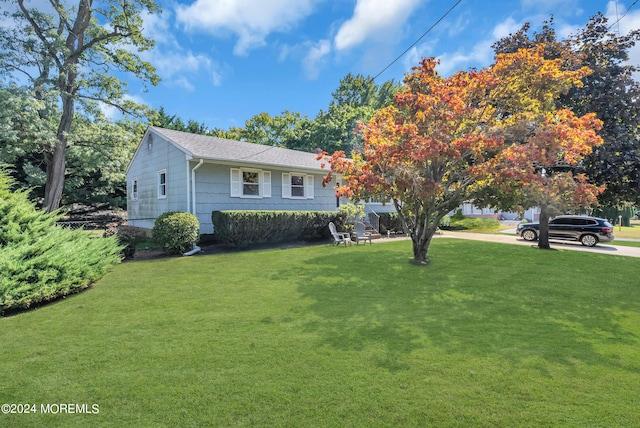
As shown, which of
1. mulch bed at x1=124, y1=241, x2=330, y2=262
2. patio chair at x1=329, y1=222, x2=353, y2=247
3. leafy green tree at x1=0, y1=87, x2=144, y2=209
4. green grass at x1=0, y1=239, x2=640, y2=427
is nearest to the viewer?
green grass at x1=0, y1=239, x2=640, y2=427

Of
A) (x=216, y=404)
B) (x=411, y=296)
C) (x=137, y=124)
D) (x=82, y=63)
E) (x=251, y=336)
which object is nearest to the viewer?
(x=216, y=404)

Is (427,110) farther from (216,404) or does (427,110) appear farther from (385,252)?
(216,404)

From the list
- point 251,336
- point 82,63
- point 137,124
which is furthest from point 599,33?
point 82,63

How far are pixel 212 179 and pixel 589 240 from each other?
58.9 ft

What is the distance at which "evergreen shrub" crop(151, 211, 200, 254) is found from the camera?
10.1 m

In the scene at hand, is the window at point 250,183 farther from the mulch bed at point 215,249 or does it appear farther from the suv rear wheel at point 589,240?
the suv rear wheel at point 589,240

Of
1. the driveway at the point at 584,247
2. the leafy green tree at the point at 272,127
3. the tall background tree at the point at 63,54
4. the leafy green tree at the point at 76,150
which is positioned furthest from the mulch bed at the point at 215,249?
the leafy green tree at the point at 272,127

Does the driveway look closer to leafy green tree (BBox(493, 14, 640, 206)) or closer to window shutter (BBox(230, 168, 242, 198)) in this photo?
leafy green tree (BBox(493, 14, 640, 206))

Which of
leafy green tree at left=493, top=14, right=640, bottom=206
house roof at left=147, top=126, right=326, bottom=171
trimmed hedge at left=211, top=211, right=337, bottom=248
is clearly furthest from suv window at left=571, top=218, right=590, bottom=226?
house roof at left=147, top=126, right=326, bottom=171

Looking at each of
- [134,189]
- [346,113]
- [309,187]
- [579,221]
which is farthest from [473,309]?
[346,113]

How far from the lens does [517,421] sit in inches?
95.2

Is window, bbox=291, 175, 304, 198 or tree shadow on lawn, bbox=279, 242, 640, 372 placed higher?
window, bbox=291, 175, 304, 198

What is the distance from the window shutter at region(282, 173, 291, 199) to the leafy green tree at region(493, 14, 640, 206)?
36.8 ft

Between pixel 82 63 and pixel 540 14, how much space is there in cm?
2180
